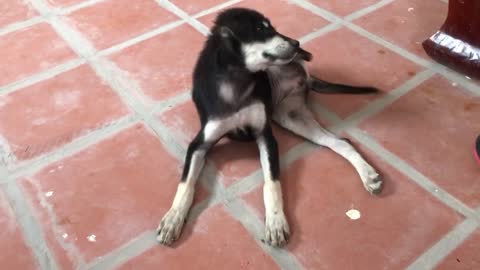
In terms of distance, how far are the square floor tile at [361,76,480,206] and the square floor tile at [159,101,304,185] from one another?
0.88ft

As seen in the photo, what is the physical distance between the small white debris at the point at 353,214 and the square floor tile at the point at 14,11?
1.70 m

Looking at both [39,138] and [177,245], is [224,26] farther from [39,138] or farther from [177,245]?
[39,138]

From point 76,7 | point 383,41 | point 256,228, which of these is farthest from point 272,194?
point 76,7

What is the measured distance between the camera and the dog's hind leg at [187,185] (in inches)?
49.1

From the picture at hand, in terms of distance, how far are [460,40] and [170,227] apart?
122cm

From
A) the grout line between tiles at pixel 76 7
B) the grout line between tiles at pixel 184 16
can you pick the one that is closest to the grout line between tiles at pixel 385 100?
the grout line between tiles at pixel 184 16

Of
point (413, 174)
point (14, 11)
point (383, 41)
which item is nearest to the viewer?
point (413, 174)

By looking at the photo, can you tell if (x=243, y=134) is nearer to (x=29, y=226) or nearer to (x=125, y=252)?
(x=125, y=252)

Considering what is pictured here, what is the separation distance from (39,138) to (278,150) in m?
0.78

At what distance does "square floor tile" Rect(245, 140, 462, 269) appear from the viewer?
119 cm

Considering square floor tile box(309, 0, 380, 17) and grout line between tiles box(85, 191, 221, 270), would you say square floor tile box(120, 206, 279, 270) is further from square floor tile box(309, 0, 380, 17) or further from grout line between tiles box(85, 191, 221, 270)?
square floor tile box(309, 0, 380, 17)

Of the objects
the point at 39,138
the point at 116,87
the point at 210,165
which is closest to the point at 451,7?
the point at 210,165

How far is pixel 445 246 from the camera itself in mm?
1200

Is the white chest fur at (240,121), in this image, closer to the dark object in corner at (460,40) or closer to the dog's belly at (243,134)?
the dog's belly at (243,134)
